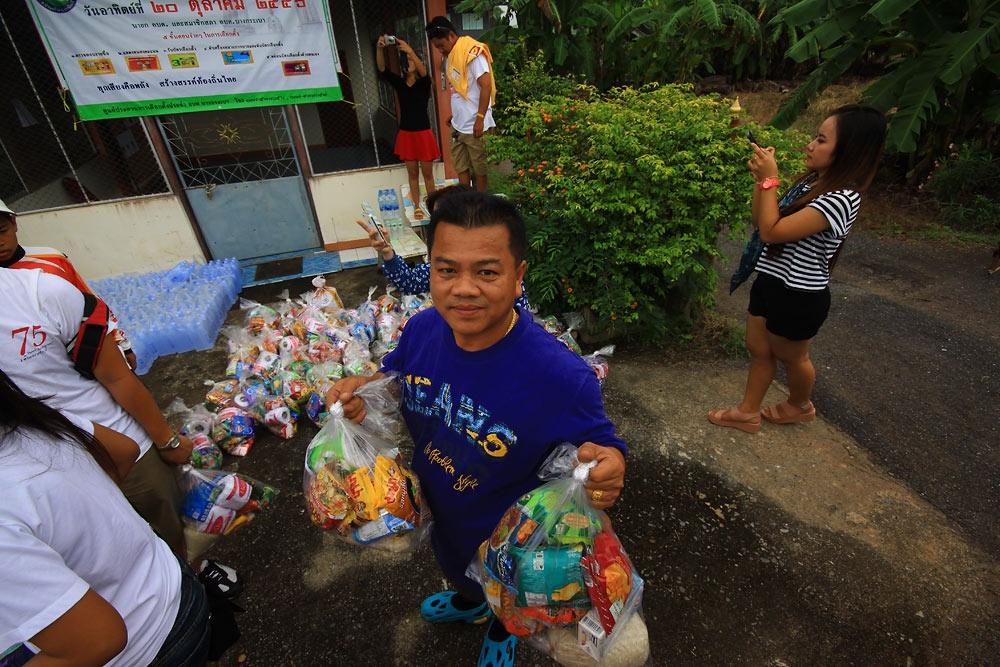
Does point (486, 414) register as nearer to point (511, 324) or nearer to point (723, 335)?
point (511, 324)

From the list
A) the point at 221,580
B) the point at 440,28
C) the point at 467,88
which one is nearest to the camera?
the point at 221,580

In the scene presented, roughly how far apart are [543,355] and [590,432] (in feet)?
0.85

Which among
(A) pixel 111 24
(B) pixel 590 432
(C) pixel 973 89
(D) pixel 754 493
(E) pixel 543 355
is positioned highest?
(A) pixel 111 24

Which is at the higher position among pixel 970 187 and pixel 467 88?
pixel 467 88

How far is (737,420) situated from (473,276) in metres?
2.87

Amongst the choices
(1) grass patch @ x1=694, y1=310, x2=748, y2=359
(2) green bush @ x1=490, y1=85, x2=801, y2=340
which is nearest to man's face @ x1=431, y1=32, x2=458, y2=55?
(2) green bush @ x1=490, y1=85, x2=801, y2=340

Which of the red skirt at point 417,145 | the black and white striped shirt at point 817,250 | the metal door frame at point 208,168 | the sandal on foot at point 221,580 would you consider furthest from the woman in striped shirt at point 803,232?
the metal door frame at point 208,168

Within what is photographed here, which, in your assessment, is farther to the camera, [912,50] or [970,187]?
[970,187]

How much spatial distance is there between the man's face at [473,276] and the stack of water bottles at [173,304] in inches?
171

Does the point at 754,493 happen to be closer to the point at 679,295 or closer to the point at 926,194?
the point at 679,295

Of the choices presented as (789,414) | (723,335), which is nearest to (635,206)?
(723,335)

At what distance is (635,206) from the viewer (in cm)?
360

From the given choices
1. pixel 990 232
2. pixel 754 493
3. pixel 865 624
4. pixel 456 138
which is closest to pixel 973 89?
pixel 990 232

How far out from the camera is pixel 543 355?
136 cm
